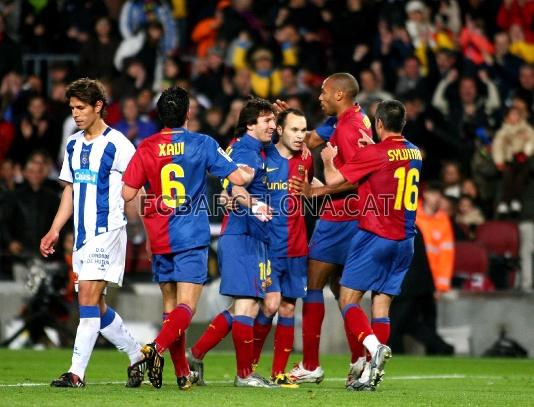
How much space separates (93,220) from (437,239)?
7.37 m

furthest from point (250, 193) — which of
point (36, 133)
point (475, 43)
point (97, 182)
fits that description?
point (475, 43)

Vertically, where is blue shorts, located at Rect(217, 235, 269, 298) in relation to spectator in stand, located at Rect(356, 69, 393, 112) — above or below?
below

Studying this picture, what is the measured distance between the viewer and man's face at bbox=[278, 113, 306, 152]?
442 inches

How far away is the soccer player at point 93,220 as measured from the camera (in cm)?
A: 1021

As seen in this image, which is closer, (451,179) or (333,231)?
(333,231)

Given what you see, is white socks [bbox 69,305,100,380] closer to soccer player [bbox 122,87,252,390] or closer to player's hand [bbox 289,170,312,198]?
soccer player [bbox 122,87,252,390]

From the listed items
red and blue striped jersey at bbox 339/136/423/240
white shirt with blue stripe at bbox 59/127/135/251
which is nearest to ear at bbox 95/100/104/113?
white shirt with blue stripe at bbox 59/127/135/251

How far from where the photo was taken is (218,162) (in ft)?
33.8

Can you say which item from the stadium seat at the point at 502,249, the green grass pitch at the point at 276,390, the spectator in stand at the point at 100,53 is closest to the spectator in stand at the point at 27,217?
the green grass pitch at the point at 276,390

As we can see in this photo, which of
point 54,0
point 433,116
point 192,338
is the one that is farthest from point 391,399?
point 54,0

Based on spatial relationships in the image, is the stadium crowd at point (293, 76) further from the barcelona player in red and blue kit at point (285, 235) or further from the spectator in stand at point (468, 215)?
the barcelona player in red and blue kit at point (285, 235)

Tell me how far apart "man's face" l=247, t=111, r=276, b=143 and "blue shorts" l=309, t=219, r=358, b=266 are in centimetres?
100

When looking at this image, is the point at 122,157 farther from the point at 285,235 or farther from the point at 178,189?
the point at 285,235

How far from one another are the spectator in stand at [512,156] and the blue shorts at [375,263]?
773 centimetres
